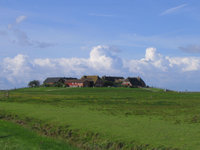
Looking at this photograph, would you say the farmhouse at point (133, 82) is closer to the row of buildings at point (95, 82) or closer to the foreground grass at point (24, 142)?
the row of buildings at point (95, 82)

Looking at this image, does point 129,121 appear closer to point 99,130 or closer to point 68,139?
point 99,130

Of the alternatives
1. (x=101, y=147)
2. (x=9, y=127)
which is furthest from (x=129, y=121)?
(x=9, y=127)

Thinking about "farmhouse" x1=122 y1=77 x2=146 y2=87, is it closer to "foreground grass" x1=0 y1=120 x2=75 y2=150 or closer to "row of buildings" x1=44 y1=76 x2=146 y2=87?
"row of buildings" x1=44 y1=76 x2=146 y2=87

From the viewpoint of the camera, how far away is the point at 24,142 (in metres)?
21.1

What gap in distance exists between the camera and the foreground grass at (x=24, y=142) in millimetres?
19719

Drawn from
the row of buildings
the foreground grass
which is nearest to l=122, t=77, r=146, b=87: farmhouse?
the row of buildings

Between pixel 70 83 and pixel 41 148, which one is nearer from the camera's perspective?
pixel 41 148

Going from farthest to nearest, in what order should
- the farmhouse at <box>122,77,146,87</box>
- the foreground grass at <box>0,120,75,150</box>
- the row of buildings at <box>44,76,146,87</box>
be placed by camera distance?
the farmhouse at <box>122,77,146,87</box>, the row of buildings at <box>44,76,146,87</box>, the foreground grass at <box>0,120,75,150</box>

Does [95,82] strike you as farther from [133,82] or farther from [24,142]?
[24,142]

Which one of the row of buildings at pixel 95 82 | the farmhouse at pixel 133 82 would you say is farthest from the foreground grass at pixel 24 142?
the farmhouse at pixel 133 82

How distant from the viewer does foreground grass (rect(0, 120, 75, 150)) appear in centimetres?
1972

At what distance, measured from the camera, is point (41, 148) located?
19734mm

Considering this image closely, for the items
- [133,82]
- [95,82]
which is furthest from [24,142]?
[133,82]

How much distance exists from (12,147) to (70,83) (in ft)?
537
